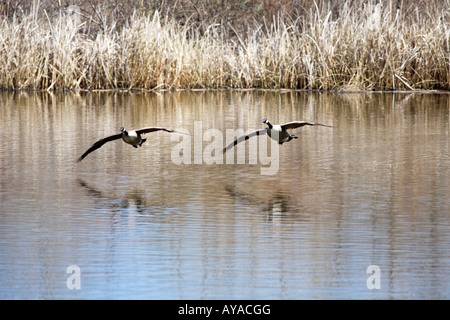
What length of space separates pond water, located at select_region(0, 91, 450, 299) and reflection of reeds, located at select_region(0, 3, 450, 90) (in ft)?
18.9

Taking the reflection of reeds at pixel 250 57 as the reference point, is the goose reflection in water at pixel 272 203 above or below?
below

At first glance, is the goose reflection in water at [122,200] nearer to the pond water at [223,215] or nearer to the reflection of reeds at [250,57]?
the pond water at [223,215]

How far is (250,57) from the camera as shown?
18.6 metres

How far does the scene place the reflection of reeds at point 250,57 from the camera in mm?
17375

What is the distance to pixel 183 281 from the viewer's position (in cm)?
477

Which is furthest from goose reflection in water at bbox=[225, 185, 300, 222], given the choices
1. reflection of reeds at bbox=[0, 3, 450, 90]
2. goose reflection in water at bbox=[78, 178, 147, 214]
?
reflection of reeds at bbox=[0, 3, 450, 90]

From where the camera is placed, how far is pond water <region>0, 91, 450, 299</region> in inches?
187

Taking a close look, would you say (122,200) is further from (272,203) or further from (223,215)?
(272,203)

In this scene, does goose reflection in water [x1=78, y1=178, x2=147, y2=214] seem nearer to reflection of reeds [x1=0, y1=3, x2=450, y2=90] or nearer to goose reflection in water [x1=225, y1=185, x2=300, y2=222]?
goose reflection in water [x1=225, y1=185, x2=300, y2=222]

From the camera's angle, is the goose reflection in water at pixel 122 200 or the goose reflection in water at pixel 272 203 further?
the goose reflection in water at pixel 122 200

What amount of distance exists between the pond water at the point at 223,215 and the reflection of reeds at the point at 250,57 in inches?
227

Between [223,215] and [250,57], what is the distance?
12.5m

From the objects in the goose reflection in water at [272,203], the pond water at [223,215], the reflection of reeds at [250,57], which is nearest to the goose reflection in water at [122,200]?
the pond water at [223,215]
